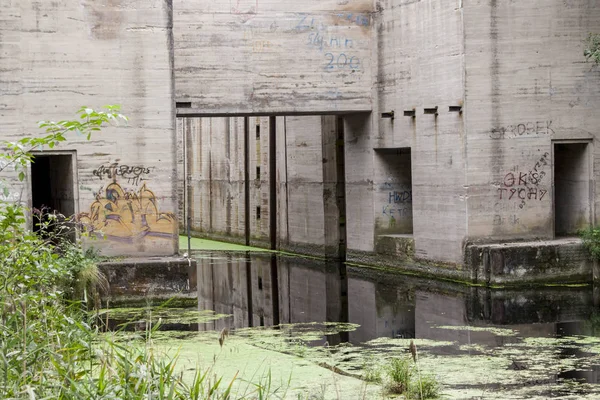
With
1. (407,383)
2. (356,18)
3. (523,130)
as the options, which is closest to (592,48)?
(523,130)

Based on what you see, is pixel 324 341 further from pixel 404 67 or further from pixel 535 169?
pixel 404 67

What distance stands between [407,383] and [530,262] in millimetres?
8064

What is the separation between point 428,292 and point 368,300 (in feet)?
3.24

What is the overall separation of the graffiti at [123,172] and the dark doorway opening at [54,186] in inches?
19.0

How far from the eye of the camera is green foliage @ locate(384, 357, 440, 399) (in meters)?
8.34

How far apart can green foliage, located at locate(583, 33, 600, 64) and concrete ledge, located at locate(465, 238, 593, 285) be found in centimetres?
285

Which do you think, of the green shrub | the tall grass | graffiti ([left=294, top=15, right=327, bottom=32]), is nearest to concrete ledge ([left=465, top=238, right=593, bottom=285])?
graffiti ([left=294, top=15, right=327, bottom=32])

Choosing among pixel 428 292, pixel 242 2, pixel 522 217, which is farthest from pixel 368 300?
pixel 242 2

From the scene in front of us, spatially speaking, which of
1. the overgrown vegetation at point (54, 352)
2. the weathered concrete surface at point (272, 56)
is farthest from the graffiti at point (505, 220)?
the overgrown vegetation at point (54, 352)

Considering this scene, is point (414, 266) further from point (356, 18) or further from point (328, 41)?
point (356, 18)

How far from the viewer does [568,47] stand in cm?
1675

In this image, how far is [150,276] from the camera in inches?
597

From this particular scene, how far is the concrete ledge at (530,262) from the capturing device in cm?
1580

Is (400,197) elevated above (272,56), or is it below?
below
